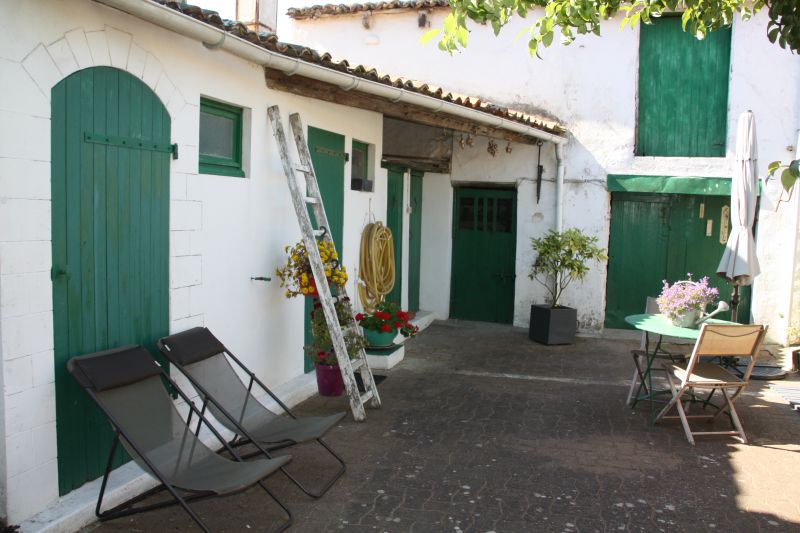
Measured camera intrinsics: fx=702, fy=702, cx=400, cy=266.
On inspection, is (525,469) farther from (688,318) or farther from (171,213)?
(171,213)

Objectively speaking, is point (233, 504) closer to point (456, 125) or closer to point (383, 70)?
point (456, 125)

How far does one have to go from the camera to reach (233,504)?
4.15 meters

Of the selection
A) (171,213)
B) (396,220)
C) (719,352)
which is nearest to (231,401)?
(171,213)

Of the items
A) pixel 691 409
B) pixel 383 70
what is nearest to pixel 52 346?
pixel 691 409

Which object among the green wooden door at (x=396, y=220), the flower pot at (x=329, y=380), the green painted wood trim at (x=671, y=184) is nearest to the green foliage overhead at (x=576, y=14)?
the flower pot at (x=329, y=380)

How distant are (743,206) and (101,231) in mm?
6308

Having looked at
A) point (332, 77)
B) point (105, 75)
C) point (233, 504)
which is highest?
point (332, 77)

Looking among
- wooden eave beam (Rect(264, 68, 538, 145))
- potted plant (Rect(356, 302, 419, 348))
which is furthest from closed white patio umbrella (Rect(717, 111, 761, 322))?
potted plant (Rect(356, 302, 419, 348))

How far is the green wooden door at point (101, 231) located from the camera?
3.76 m

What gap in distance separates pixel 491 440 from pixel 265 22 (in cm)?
454

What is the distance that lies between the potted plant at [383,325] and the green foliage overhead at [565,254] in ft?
8.70

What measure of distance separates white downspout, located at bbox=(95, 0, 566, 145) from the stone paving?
2.78m

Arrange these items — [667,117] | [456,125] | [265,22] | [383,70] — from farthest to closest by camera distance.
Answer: [383,70]
[667,117]
[456,125]
[265,22]

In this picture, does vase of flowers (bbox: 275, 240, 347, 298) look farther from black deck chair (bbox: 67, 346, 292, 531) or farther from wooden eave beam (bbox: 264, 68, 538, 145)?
black deck chair (bbox: 67, 346, 292, 531)
